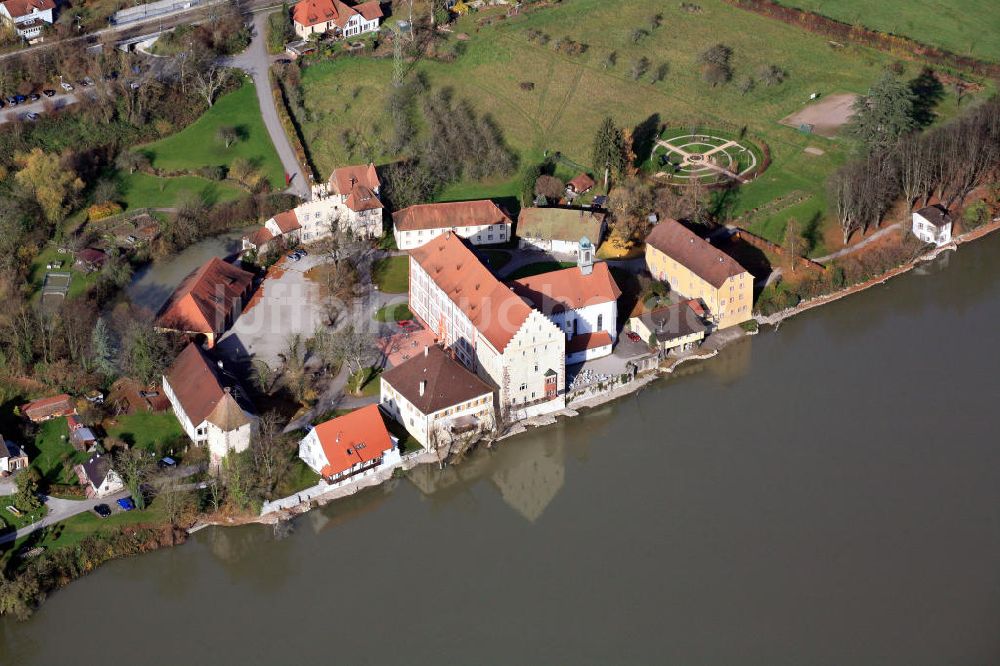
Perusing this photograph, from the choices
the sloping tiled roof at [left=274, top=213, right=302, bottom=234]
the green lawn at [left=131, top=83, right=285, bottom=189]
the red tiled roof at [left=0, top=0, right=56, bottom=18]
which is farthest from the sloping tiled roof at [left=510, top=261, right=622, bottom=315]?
the red tiled roof at [left=0, top=0, right=56, bottom=18]

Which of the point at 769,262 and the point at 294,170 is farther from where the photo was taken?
the point at 294,170

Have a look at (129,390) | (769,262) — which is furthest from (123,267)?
(769,262)

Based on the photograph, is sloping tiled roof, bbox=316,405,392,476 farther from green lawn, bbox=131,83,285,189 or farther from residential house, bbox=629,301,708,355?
green lawn, bbox=131,83,285,189

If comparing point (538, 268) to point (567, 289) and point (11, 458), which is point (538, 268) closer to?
point (567, 289)

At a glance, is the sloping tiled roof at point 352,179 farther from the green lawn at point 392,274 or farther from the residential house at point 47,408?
the residential house at point 47,408

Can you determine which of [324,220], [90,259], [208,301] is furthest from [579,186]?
[90,259]

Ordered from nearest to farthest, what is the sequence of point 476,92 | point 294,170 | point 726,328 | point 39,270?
point 726,328
point 39,270
point 294,170
point 476,92

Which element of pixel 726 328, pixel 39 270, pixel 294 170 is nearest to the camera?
pixel 726 328

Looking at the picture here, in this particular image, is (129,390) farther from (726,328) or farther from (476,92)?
(476,92)
